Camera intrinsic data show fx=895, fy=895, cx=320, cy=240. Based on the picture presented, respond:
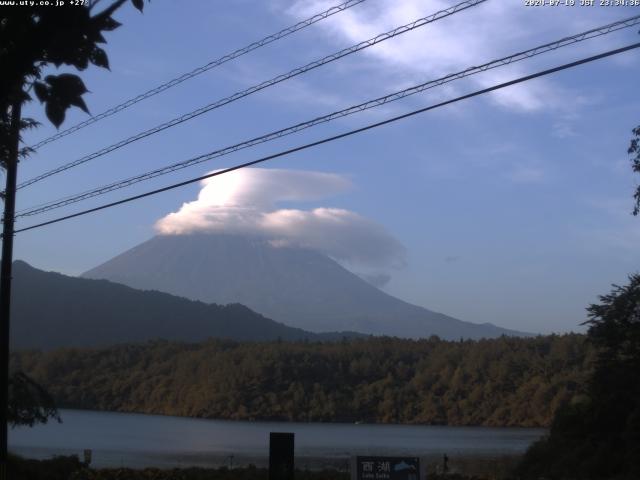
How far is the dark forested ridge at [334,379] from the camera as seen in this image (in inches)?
3671

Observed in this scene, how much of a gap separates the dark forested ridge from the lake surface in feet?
13.8

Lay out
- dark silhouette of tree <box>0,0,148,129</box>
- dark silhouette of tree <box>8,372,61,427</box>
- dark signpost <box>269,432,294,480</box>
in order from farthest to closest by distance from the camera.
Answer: dark silhouette of tree <box>8,372,61,427</box> < dark signpost <box>269,432,294,480</box> < dark silhouette of tree <box>0,0,148,129</box>

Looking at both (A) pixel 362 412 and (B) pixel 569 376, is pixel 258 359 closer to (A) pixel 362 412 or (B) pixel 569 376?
(A) pixel 362 412

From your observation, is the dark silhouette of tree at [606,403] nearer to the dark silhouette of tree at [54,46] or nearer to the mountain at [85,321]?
the dark silhouette of tree at [54,46]

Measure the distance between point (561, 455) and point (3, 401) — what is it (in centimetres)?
2333

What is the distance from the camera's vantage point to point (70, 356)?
3890 inches

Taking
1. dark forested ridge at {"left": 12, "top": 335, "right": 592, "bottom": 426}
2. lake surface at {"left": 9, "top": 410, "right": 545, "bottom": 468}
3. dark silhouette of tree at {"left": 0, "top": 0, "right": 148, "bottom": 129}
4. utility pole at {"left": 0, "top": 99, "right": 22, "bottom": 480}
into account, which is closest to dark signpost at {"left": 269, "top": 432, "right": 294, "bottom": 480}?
utility pole at {"left": 0, "top": 99, "right": 22, "bottom": 480}

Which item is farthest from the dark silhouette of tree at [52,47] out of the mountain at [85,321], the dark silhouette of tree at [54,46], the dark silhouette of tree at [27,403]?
the mountain at [85,321]

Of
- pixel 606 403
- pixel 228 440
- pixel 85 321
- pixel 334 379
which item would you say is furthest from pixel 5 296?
pixel 85 321

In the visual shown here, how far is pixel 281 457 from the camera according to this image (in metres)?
13.1

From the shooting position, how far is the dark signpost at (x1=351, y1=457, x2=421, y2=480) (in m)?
12.5

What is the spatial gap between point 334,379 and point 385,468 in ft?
317

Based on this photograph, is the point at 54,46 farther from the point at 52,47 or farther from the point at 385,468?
the point at 385,468

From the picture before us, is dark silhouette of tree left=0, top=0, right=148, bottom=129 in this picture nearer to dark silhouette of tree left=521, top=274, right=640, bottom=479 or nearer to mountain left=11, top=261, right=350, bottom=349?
dark silhouette of tree left=521, top=274, right=640, bottom=479
